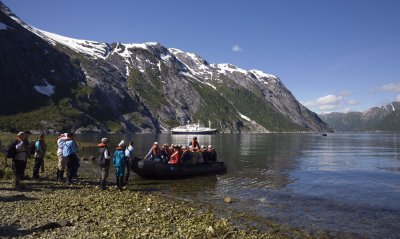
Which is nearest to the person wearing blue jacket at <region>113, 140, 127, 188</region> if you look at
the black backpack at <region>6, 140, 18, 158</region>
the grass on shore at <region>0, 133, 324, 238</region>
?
the grass on shore at <region>0, 133, 324, 238</region>

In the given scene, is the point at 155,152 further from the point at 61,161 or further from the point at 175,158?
the point at 61,161

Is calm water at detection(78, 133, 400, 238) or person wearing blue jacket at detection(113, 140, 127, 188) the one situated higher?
person wearing blue jacket at detection(113, 140, 127, 188)

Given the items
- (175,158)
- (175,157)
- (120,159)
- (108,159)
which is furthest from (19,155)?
(175,157)

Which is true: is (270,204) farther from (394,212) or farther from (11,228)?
(11,228)

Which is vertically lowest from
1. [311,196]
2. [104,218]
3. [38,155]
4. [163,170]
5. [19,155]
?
[311,196]

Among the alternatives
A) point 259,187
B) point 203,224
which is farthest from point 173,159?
point 203,224

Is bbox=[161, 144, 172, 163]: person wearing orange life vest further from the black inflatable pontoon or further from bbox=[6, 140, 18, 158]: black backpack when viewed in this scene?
bbox=[6, 140, 18, 158]: black backpack

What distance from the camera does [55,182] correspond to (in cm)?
2417

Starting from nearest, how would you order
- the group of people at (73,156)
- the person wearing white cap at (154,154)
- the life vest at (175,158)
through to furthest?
the group of people at (73,156), the person wearing white cap at (154,154), the life vest at (175,158)

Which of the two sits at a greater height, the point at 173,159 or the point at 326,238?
the point at 173,159

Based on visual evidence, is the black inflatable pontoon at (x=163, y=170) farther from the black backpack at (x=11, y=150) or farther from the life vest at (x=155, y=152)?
the black backpack at (x=11, y=150)

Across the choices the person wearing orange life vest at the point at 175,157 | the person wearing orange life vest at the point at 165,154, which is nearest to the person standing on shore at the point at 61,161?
the person wearing orange life vest at the point at 165,154

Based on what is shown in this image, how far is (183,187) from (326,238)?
1396cm

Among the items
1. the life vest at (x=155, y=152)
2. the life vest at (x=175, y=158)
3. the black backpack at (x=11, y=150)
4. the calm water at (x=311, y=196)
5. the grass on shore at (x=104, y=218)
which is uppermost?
the black backpack at (x=11, y=150)
